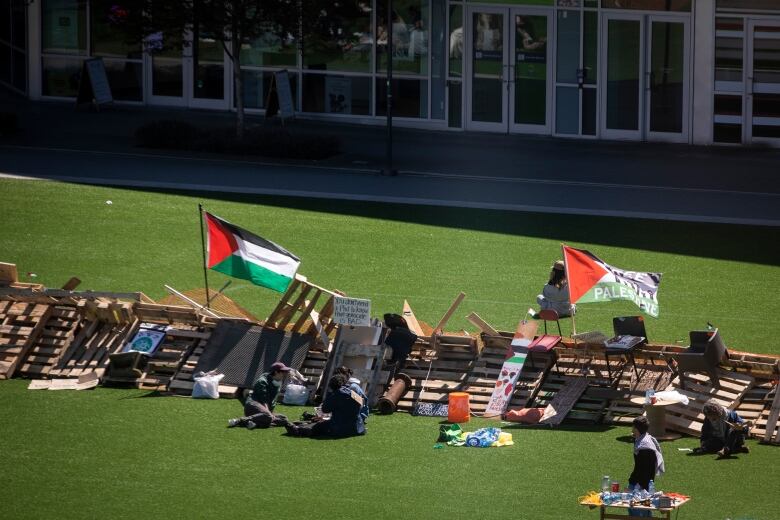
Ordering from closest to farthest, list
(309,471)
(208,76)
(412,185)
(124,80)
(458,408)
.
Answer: (309,471), (458,408), (412,185), (208,76), (124,80)

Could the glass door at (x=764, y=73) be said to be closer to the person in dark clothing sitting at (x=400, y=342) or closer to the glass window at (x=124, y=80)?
the glass window at (x=124, y=80)

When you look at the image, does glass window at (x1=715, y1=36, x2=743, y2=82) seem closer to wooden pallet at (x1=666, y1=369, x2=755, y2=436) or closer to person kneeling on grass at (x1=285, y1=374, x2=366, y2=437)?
wooden pallet at (x1=666, y1=369, x2=755, y2=436)

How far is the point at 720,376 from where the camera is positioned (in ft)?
59.6

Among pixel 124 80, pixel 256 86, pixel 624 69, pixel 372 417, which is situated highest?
pixel 624 69

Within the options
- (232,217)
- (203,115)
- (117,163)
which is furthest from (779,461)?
(203,115)

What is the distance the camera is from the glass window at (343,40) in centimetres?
3722

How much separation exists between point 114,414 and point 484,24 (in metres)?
21.4

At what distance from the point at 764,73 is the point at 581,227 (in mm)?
9857

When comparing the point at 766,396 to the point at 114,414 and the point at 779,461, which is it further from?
the point at 114,414

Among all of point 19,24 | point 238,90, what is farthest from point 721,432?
point 19,24

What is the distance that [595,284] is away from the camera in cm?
1892

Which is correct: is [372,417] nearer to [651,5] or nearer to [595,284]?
[595,284]

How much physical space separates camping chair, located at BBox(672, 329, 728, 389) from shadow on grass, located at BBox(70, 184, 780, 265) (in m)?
8.21

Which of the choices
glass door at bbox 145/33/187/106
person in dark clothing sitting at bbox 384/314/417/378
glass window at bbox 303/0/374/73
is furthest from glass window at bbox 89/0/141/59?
person in dark clothing sitting at bbox 384/314/417/378
